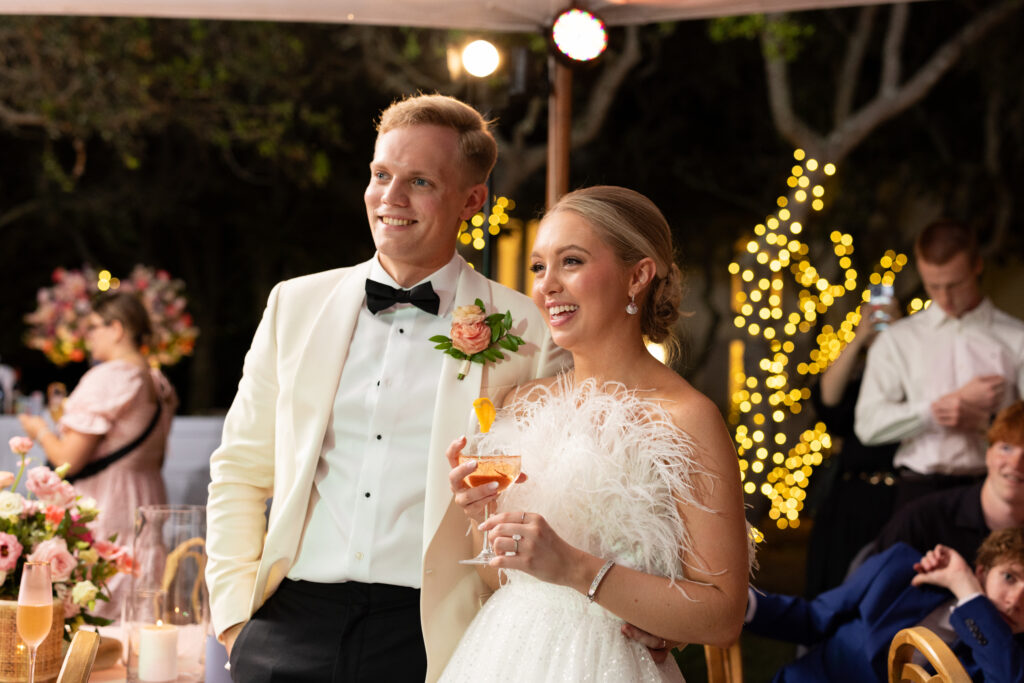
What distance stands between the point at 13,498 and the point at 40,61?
7.21m

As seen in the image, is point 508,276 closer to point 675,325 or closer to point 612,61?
point 612,61

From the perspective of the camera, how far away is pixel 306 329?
239 centimetres

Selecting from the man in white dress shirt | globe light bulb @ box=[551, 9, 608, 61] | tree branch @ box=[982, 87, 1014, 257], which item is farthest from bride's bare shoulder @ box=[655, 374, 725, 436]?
tree branch @ box=[982, 87, 1014, 257]

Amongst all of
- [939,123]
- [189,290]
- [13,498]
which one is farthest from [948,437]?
[189,290]

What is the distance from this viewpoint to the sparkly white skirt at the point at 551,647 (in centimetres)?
196

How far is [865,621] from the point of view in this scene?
10.2 ft

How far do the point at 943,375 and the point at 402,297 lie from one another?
2917 mm

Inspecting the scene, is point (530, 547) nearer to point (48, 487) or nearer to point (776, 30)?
point (48, 487)

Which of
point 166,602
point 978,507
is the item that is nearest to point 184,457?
point 166,602

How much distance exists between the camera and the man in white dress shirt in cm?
423

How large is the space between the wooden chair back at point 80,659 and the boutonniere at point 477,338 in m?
0.89

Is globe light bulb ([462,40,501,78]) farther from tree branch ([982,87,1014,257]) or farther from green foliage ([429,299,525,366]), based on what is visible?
tree branch ([982,87,1014,257])

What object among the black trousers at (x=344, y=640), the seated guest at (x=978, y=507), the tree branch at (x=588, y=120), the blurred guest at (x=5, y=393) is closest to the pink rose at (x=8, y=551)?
the black trousers at (x=344, y=640)

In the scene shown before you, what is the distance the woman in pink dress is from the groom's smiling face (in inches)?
110
